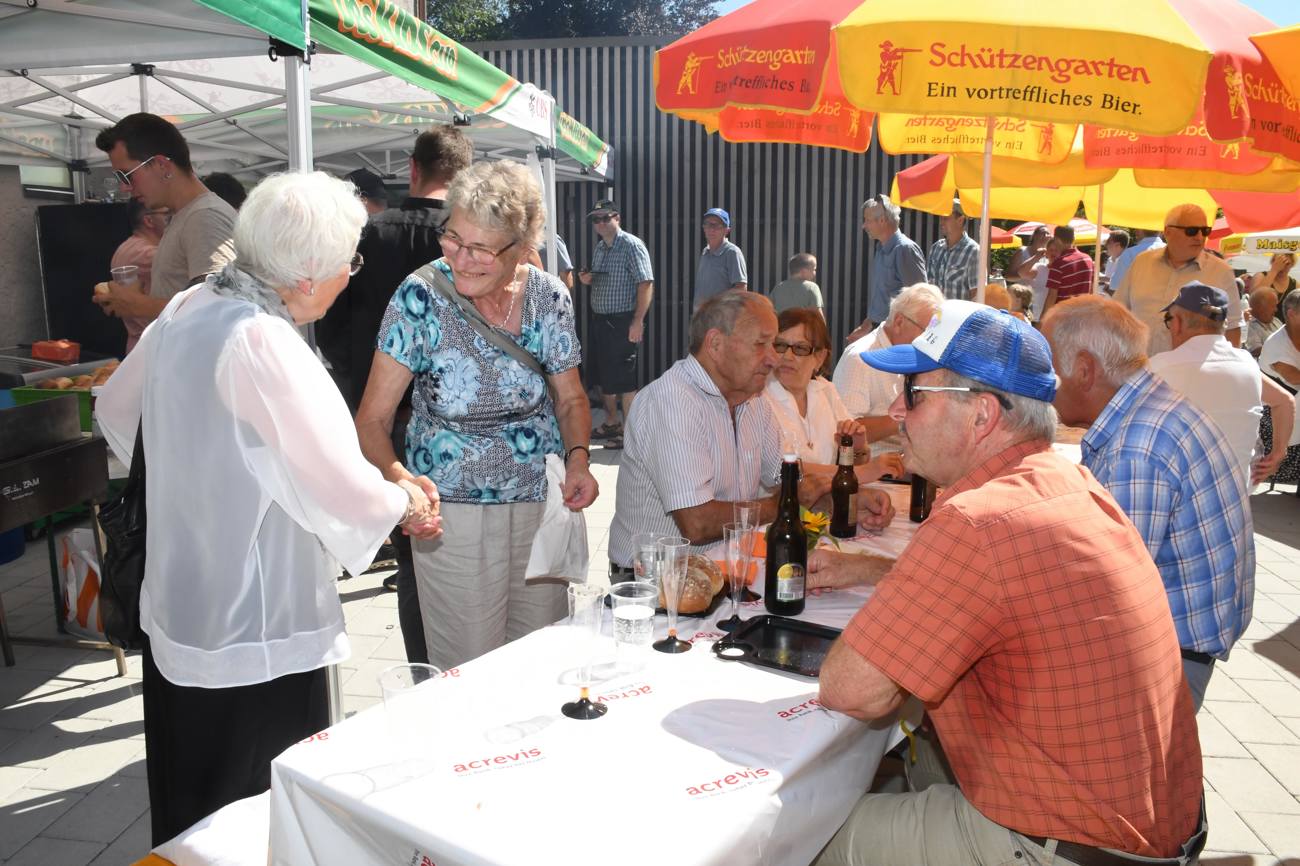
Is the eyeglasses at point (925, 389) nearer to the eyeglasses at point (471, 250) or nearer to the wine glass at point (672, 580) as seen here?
the wine glass at point (672, 580)

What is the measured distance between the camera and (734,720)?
1.87m

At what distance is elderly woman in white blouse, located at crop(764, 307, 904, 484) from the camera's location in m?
4.22

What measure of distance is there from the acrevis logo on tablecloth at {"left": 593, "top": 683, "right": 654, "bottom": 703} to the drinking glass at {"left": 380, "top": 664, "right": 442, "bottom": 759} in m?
0.39

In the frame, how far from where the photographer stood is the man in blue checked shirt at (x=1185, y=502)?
2.42 metres

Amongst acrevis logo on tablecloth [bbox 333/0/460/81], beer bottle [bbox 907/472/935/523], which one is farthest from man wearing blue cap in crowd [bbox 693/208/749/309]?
beer bottle [bbox 907/472/935/523]

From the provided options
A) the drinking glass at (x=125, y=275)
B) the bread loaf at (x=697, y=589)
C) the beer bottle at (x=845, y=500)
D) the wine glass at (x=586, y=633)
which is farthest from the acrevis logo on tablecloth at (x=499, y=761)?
the drinking glass at (x=125, y=275)

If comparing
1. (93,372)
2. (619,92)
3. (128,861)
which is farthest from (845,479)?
(619,92)

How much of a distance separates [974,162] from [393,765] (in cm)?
645

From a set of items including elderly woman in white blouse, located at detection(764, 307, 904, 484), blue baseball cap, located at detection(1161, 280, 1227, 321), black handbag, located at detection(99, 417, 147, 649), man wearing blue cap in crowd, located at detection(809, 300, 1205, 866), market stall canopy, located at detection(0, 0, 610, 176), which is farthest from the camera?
blue baseball cap, located at detection(1161, 280, 1227, 321)

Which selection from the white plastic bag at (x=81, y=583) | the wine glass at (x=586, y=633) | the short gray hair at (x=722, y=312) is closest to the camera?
the wine glass at (x=586, y=633)

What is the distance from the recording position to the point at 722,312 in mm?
3305

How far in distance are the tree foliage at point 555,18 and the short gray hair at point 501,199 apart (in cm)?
3808

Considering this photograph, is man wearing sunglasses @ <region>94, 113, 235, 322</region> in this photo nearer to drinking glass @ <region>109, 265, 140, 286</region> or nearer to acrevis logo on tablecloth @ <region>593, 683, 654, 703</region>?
drinking glass @ <region>109, 265, 140, 286</region>

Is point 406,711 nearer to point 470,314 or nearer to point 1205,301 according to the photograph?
point 470,314
